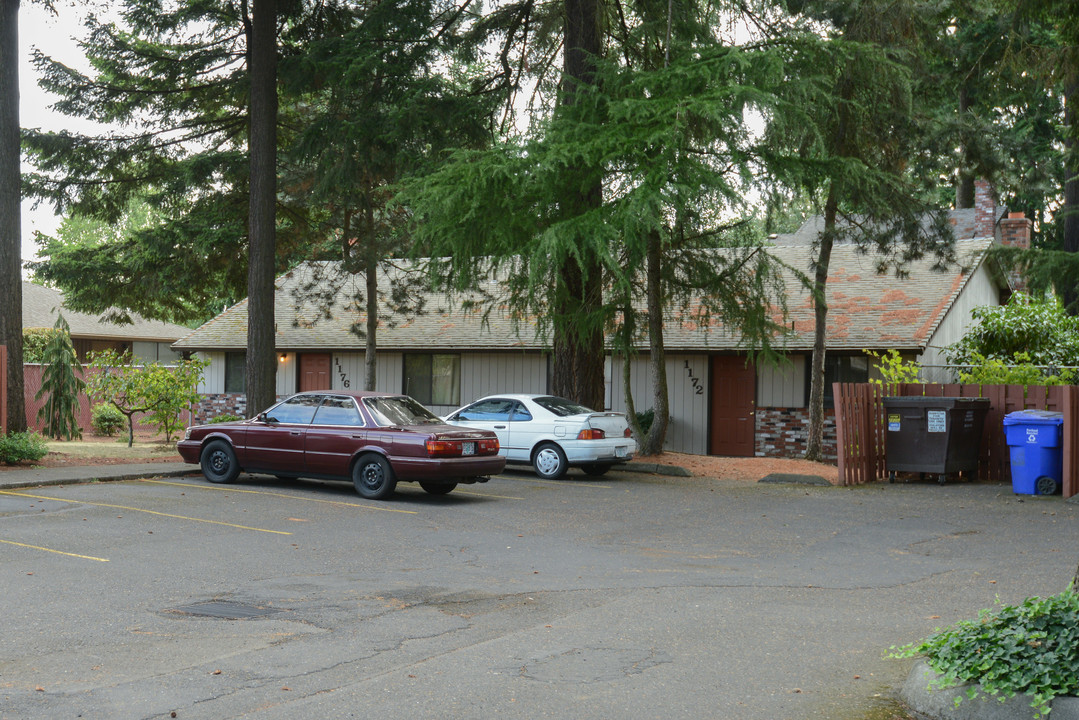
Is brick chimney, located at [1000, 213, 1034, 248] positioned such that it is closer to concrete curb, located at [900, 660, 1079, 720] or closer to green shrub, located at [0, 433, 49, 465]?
green shrub, located at [0, 433, 49, 465]

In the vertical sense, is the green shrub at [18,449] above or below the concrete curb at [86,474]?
above

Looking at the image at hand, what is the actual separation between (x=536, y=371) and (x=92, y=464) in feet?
41.8

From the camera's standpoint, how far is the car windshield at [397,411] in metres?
14.6

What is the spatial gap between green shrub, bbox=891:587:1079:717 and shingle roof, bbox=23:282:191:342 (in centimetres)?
3707

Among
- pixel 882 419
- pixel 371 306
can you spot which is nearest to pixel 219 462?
pixel 371 306

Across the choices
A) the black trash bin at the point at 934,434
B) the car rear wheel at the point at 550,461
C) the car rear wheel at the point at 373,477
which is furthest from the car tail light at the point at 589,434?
the black trash bin at the point at 934,434

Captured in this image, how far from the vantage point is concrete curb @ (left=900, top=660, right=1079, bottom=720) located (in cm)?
468

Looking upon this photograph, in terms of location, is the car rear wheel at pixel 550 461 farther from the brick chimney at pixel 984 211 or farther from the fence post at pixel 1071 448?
the brick chimney at pixel 984 211

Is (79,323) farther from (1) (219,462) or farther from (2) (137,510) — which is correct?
(2) (137,510)

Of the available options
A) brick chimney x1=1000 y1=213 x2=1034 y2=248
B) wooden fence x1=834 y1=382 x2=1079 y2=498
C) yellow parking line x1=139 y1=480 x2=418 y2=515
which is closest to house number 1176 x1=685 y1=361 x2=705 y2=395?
wooden fence x1=834 y1=382 x2=1079 y2=498

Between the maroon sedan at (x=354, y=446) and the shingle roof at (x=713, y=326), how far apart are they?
19.4 feet

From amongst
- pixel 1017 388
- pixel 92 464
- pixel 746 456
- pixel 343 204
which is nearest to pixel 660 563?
pixel 1017 388

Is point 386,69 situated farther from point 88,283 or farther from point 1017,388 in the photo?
point 1017,388

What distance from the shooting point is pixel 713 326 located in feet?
83.9
